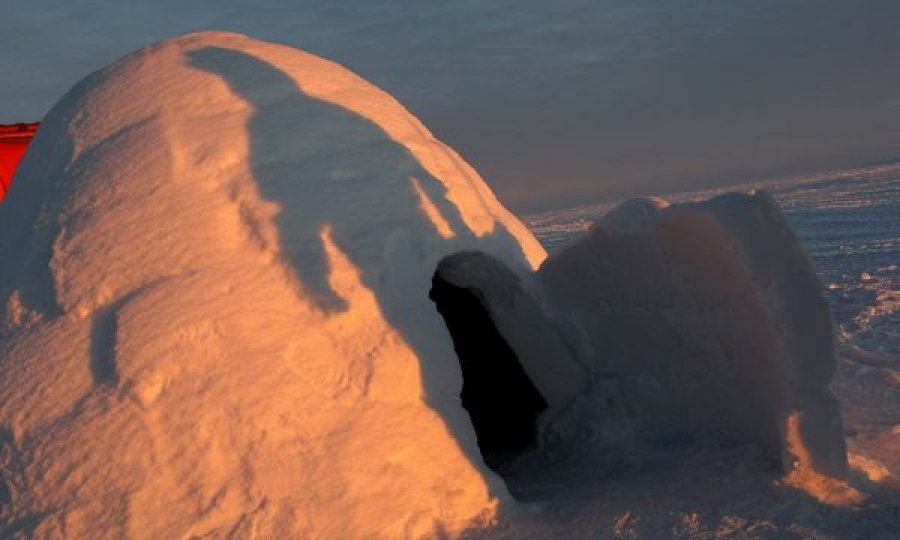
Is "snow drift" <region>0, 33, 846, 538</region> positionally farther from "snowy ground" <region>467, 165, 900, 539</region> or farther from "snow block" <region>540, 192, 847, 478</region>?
"snowy ground" <region>467, 165, 900, 539</region>

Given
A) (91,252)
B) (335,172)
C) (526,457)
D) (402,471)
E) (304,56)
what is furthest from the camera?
(304,56)

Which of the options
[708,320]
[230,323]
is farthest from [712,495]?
[230,323]

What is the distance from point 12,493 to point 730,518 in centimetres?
333

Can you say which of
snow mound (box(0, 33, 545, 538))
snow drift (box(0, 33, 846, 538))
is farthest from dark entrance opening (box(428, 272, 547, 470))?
snow mound (box(0, 33, 545, 538))

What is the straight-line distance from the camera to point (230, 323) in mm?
3854

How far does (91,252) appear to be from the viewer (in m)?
4.11

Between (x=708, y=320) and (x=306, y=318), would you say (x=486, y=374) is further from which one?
(x=306, y=318)

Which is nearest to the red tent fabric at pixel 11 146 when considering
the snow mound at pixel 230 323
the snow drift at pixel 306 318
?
the snow drift at pixel 306 318

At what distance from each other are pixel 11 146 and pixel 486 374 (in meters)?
8.31

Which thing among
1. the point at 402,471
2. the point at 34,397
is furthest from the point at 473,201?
the point at 34,397

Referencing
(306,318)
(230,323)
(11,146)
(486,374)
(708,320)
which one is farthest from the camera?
(11,146)

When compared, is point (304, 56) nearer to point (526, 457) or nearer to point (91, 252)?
point (91, 252)

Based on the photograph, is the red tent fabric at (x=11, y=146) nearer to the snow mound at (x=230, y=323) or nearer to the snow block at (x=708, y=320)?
the snow mound at (x=230, y=323)

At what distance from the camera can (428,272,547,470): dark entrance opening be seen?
588 centimetres
